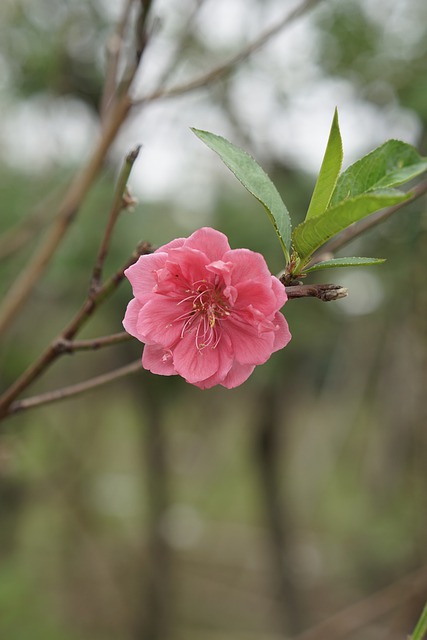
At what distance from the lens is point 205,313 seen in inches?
23.7

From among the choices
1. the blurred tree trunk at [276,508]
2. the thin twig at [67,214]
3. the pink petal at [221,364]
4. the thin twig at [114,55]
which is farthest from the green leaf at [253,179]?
the blurred tree trunk at [276,508]

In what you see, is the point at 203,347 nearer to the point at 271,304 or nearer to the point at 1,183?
the point at 271,304

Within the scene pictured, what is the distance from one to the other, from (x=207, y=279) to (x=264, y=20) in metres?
1.56

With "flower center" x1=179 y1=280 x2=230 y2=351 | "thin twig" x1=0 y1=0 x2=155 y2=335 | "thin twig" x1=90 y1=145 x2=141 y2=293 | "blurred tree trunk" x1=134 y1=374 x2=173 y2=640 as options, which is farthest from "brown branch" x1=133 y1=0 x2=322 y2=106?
"blurred tree trunk" x1=134 y1=374 x2=173 y2=640

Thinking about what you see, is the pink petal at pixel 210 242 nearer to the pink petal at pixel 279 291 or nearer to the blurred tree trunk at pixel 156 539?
the pink petal at pixel 279 291

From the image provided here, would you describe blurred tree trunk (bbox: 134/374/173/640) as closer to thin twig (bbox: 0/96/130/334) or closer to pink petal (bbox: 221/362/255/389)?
thin twig (bbox: 0/96/130/334)

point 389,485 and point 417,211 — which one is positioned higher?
point 417,211

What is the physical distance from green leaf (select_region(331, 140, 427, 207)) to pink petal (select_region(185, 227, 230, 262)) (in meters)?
0.12

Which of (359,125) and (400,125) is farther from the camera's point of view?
(359,125)

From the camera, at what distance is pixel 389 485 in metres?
3.52

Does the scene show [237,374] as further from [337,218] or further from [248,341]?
[337,218]

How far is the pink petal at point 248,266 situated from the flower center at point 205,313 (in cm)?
5

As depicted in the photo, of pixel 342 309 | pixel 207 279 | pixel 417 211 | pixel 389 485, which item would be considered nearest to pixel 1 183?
pixel 342 309

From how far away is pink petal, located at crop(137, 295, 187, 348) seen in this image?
0.56 m
